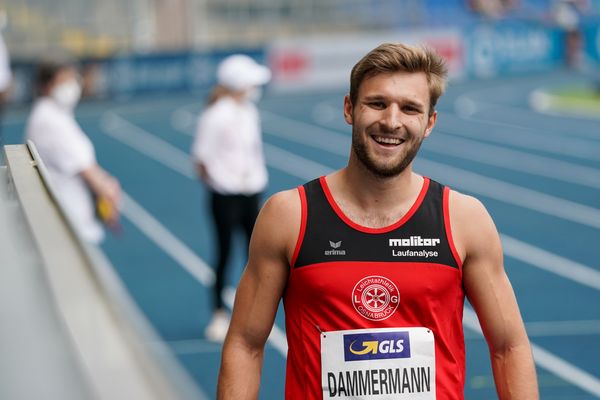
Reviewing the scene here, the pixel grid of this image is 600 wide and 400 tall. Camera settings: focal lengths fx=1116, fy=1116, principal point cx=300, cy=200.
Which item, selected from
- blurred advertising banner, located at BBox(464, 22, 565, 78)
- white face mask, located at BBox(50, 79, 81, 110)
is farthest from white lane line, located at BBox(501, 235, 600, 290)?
blurred advertising banner, located at BBox(464, 22, 565, 78)

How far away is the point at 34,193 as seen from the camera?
2148mm

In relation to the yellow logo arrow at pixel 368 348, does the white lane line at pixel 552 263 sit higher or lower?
higher

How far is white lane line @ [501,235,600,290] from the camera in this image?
979cm

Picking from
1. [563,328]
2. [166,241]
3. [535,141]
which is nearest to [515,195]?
[166,241]

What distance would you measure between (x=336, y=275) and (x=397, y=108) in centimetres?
48

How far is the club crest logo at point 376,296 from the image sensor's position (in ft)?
9.78

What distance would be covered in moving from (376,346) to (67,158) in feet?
13.1

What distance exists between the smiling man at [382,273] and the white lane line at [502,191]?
9.36m

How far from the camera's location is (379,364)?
310cm

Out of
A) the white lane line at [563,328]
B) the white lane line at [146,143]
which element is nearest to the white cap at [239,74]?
the white lane line at [563,328]

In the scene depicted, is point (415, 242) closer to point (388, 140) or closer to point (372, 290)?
point (372, 290)

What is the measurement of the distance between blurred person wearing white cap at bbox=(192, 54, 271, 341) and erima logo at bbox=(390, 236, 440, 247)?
493 cm

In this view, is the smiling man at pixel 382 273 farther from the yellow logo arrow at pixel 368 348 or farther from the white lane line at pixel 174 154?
the white lane line at pixel 174 154

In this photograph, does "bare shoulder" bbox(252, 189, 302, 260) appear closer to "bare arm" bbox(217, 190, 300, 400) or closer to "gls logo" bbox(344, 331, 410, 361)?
"bare arm" bbox(217, 190, 300, 400)
